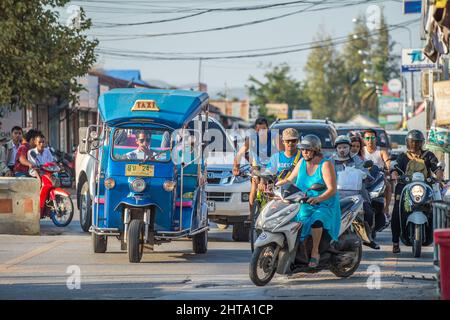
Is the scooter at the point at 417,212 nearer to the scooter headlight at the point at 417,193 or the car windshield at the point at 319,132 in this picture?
the scooter headlight at the point at 417,193

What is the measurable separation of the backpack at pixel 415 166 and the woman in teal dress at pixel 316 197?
336 centimetres

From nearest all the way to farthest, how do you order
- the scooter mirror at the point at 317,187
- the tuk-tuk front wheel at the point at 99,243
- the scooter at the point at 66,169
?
the scooter mirror at the point at 317,187 → the tuk-tuk front wheel at the point at 99,243 → the scooter at the point at 66,169

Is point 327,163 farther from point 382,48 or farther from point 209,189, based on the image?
point 382,48

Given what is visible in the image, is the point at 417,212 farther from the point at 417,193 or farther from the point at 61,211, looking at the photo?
the point at 61,211

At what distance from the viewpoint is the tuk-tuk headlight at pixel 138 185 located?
14.6 m

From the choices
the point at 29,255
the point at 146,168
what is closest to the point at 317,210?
the point at 146,168

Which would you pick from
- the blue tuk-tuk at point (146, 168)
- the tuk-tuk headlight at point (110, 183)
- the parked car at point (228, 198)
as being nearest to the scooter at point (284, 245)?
the blue tuk-tuk at point (146, 168)

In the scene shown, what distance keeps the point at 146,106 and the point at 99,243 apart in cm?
211

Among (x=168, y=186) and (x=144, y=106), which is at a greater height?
(x=144, y=106)

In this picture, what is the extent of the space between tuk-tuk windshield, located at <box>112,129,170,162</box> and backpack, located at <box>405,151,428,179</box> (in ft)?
11.5

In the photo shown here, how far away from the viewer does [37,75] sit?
29.5 m

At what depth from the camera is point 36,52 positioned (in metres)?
30.1

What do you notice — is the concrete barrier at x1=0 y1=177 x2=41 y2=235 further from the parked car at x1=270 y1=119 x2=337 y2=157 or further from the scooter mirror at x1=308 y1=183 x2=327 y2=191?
the scooter mirror at x1=308 y1=183 x2=327 y2=191
